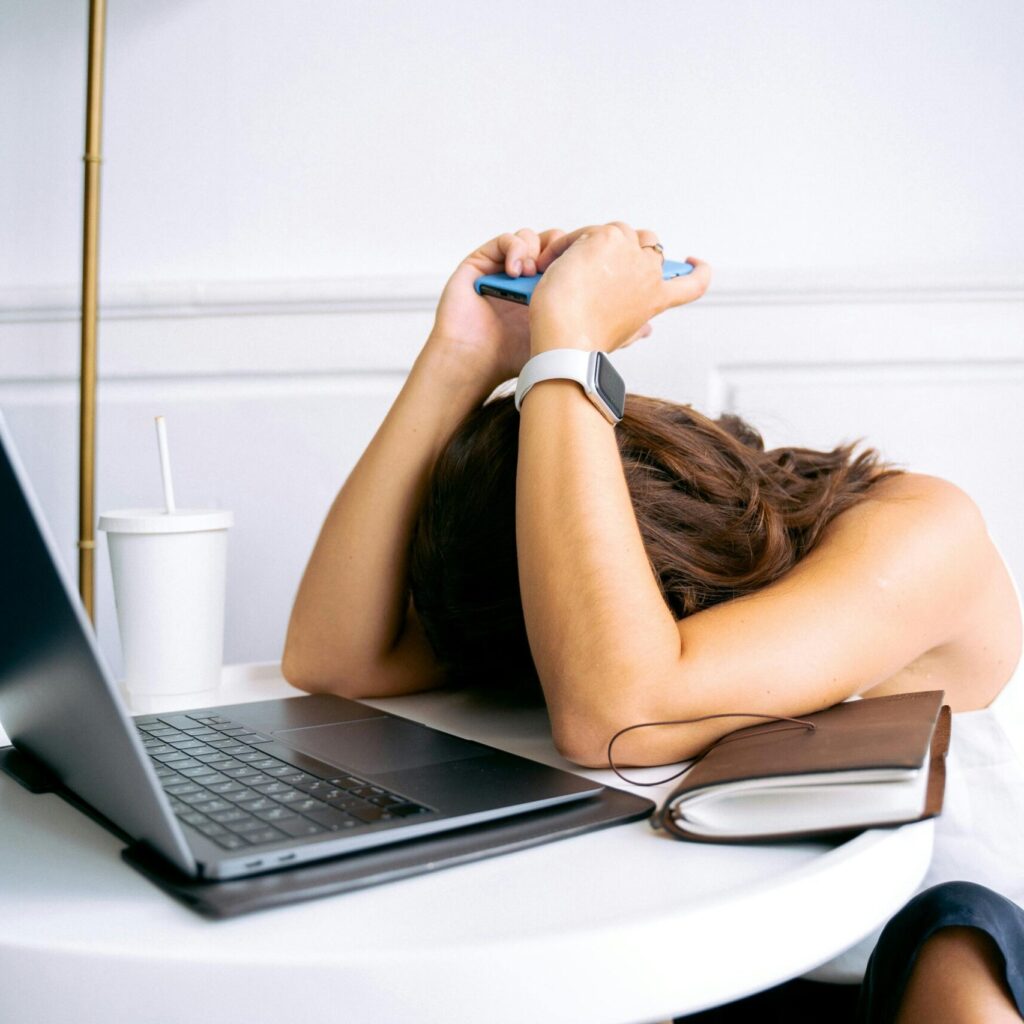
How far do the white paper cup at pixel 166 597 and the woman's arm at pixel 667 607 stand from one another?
0.34m

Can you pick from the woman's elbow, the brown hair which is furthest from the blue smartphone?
the woman's elbow

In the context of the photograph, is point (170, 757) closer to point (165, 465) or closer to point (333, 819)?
point (333, 819)

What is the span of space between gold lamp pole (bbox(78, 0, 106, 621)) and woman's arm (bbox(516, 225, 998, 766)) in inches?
27.1

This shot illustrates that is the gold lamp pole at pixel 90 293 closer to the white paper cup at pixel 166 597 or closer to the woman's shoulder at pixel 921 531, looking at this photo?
the white paper cup at pixel 166 597

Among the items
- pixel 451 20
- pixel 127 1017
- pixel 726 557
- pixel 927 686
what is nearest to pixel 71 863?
pixel 127 1017

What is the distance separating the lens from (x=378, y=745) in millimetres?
702

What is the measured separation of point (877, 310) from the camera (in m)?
1.44

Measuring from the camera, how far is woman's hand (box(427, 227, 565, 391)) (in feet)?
3.34

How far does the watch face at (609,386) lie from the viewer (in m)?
0.81

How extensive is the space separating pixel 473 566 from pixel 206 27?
977 millimetres

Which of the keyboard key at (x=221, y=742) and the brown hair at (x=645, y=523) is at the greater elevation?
the brown hair at (x=645, y=523)

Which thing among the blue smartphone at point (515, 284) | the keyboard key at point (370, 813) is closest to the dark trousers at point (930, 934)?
the keyboard key at point (370, 813)

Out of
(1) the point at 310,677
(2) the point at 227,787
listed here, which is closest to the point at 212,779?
(2) the point at 227,787

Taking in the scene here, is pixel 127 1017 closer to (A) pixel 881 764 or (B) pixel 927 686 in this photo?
(A) pixel 881 764
